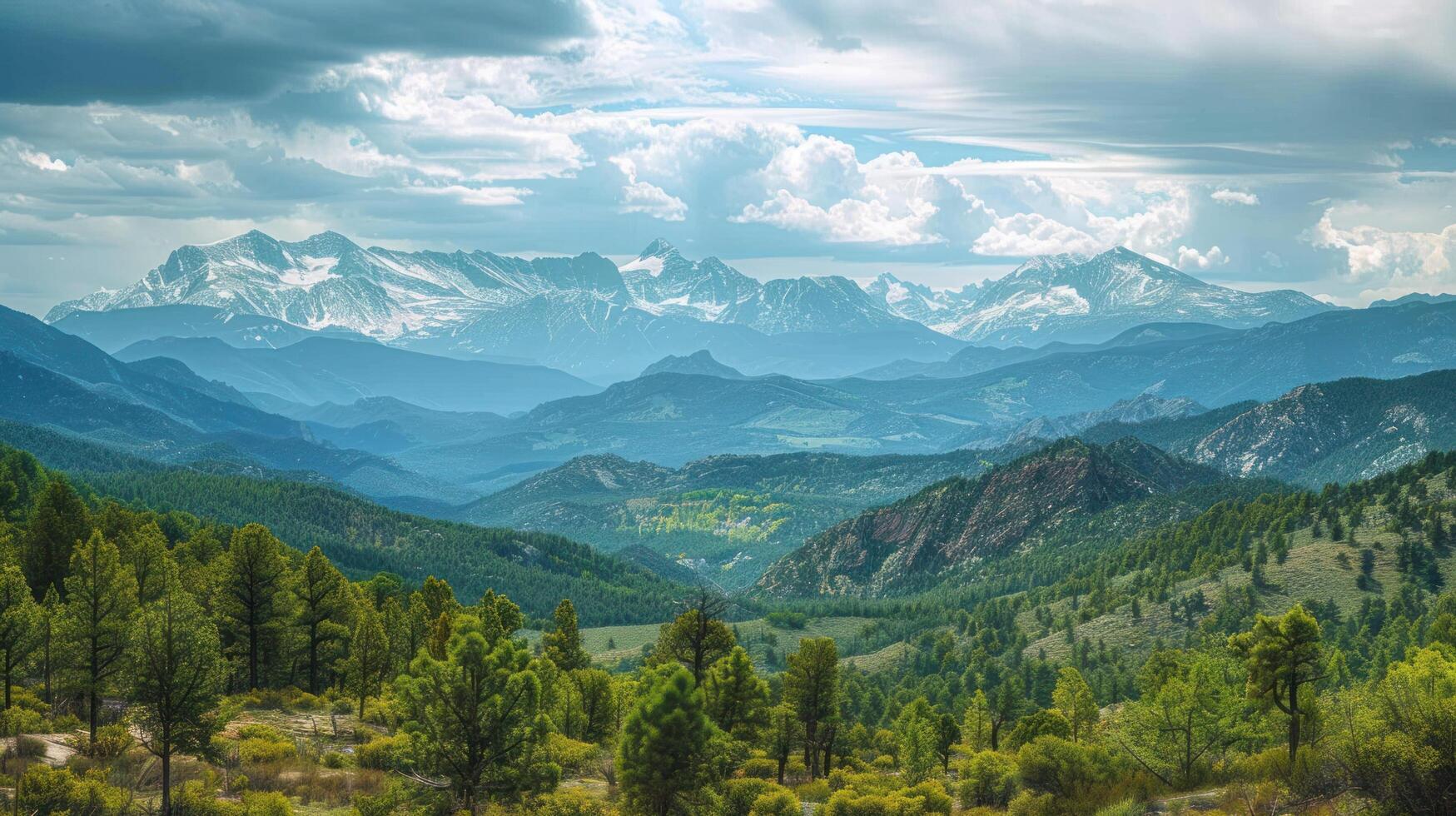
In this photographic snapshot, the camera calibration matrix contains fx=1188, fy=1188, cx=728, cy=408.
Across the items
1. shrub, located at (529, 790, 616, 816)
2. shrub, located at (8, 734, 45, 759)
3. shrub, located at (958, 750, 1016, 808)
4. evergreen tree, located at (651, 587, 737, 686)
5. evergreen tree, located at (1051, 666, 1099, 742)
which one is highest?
evergreen tree, located at (651, 587, 737, 686)

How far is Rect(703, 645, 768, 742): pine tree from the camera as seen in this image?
7762 cm

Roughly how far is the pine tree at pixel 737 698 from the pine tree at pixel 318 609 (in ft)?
120

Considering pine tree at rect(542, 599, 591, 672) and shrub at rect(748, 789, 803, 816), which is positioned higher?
pine tree at rect(542, 599, 591, 672)

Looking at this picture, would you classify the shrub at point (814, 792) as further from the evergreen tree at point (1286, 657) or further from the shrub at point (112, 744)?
the shrub at point (112, 744)

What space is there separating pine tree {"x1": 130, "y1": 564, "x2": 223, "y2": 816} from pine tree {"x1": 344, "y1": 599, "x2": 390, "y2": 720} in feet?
107

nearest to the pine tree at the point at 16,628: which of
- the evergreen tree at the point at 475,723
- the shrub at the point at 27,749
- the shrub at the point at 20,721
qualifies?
the shrub at the point at 20,721

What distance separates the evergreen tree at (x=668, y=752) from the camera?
61.7 meters

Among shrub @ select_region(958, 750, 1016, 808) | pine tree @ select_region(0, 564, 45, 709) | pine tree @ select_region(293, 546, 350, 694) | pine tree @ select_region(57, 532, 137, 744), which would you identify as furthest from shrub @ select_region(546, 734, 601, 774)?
pine tree @ select_region(0, 564, 45, 709)

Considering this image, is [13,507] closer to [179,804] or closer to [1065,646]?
[179,804]

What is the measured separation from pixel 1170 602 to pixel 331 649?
13610 centimetres

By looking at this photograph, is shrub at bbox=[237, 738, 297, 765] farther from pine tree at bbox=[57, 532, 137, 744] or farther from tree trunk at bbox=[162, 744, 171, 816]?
tree trunk at bbox=[162, 744, 171, 816]

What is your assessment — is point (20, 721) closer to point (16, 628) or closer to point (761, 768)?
point (16, 628)

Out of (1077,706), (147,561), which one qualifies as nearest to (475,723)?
(147,561)

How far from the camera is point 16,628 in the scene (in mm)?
67312
